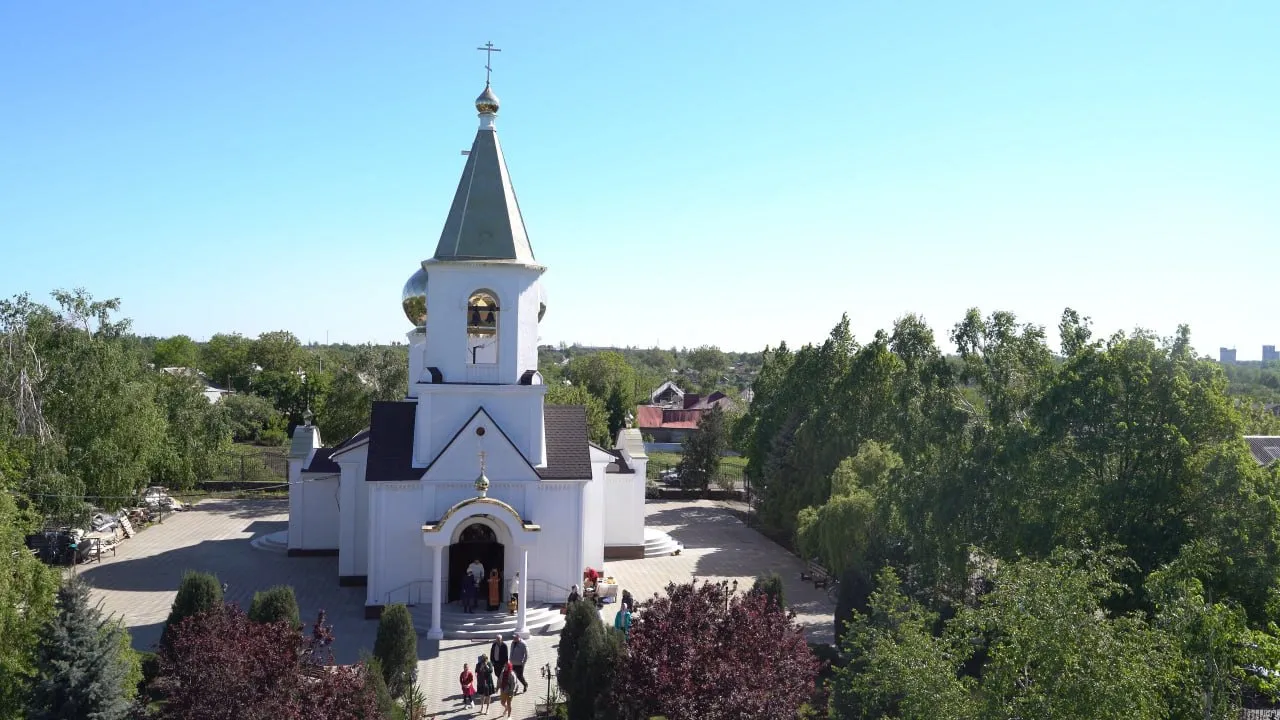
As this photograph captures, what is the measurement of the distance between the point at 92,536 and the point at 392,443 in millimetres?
11550

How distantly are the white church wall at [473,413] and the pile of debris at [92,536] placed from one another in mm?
10126

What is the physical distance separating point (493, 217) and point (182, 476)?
1774 centimetres

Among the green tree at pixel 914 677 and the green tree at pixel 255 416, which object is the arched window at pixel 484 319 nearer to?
the green tree at pixel 914 677

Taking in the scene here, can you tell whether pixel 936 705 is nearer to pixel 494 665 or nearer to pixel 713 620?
pixel 713 620

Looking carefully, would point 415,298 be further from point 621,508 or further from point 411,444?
point 621,508

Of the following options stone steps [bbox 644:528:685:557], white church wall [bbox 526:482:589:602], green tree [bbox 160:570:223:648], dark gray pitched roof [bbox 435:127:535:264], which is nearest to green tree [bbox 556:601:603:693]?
white church wall [bbox 526:482:589:602]

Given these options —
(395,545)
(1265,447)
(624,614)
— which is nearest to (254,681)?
(624,614)

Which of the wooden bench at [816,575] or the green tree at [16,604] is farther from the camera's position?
the wooden bench at [816,575]

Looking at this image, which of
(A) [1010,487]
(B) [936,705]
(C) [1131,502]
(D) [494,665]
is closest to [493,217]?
(D) [494,665]

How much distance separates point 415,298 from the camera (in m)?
26.3

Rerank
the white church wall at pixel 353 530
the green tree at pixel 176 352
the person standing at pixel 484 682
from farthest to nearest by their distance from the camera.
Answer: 1. the green tree at pixel 176 352
2. the white church wall at pixel 353 530
3. the person standing at pixel 484 682

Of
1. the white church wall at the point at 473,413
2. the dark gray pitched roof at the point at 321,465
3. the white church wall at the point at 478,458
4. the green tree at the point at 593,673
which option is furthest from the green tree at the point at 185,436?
the green tree at the point at 593,673

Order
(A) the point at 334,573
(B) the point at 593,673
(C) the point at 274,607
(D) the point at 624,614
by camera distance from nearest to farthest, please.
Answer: (B) the point at 593,673
(C) the point at 274,607
(D) the point at 624,614
(A) the point at 334,573

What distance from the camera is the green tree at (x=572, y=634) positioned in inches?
619
